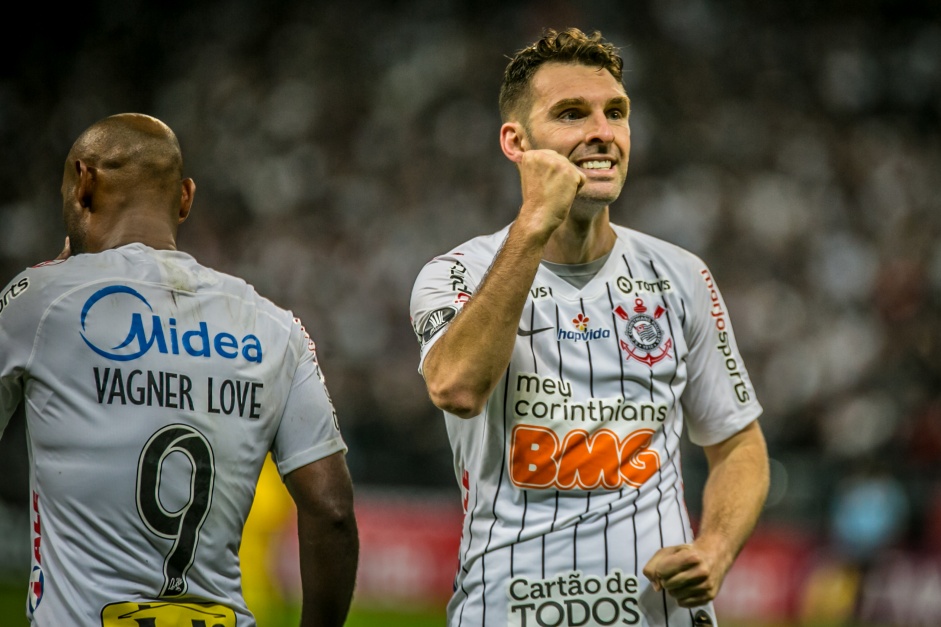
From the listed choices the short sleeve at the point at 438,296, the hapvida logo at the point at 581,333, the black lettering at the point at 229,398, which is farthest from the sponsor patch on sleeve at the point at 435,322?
the black lettering at the point at 229,398

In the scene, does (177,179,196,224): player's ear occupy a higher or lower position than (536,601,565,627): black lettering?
higher

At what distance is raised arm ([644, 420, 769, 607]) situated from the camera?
3197mm

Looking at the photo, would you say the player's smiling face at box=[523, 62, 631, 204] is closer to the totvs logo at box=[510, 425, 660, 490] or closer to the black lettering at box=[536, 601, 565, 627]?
the totvs logo at box=[510, 425, 660, 490]

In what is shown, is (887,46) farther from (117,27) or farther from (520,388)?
(520,388)

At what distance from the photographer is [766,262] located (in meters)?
12.8

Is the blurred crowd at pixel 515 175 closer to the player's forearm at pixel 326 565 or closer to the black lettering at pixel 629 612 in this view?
the black lettering at pixel 629 612

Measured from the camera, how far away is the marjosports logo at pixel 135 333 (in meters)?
3.00

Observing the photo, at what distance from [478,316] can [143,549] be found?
3.33ft

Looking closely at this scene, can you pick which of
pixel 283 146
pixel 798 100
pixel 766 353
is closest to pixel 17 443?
pixel 283 146

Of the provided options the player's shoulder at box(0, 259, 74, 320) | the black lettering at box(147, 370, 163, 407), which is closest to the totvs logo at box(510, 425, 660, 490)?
the black lettering at box(147, 370, 163, 407)

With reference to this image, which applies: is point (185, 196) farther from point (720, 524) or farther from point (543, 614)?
point (720, 524)

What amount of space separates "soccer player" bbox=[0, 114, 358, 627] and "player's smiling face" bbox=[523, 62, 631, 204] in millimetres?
946

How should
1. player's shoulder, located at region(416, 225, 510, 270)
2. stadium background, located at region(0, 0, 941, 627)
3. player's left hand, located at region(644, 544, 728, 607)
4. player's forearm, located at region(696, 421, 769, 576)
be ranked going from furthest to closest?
1. stadium background, located at region(0, 0, 941, 627)
2. player's shoulder, located at region(416, 225, 510, 270)
3. player's forearm, located at region(696, 421, 769, 576)
4. player's left hand, located at region(644, 544, 728, 607)

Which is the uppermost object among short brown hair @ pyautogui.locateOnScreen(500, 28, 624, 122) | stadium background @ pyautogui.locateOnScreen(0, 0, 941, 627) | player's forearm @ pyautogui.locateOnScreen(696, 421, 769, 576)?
stadium background @ pyautogui.locateOnScreen(0, 0, 941, 627)
